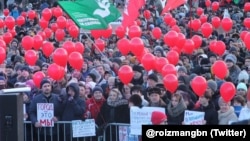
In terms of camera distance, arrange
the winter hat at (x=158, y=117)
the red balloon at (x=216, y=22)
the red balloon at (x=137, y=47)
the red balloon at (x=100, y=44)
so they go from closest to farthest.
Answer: the winter hat at (x=158, y=117), the red balloon at (x=137, y=47), the red balloon at (x=100, y=44), the red balloon at (x=216, y=22)

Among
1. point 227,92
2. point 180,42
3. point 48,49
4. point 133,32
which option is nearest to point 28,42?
point 48,49

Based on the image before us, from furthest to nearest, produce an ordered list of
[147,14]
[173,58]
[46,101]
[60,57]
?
[147,14], [173,58], [60,57], [46,101]

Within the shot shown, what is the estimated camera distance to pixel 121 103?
10.6 m

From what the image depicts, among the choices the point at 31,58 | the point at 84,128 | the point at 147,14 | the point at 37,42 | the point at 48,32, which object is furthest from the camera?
the point at 147,14

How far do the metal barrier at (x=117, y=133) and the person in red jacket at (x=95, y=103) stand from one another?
515 mm

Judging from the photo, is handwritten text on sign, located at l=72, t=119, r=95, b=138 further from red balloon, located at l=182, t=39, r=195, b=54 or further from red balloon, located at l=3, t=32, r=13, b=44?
red balloon, located at l=3, t=32, r=13, b=44

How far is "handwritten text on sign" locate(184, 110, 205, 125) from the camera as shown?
930 cm

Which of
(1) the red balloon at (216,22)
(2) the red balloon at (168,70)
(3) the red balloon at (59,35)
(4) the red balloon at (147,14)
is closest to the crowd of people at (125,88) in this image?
(2) the red balloon at (168,70)

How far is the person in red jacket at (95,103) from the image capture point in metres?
10.7

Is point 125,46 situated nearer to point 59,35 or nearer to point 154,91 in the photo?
point 59,35

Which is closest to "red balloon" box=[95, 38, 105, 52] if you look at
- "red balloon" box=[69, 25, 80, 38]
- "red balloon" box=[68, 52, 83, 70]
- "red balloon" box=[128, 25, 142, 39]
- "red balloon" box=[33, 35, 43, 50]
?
"red balloon" box=[128, 25, 142, 39]

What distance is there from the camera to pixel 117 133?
1004cm

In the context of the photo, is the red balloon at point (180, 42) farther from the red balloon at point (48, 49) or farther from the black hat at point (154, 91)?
the black hat at point (154, 91)

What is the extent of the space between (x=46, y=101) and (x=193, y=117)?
2519mm
